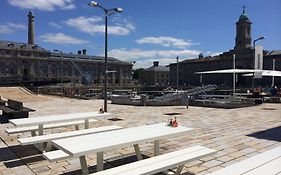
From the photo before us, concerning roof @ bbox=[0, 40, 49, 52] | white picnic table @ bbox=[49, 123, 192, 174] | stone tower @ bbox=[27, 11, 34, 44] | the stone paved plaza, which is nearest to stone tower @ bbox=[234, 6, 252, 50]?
roof @ bbox=[0, 40, 49, 52]

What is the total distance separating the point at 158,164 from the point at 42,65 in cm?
10830

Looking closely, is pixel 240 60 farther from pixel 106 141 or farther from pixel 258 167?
pixel 258 167

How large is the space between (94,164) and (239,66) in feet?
335

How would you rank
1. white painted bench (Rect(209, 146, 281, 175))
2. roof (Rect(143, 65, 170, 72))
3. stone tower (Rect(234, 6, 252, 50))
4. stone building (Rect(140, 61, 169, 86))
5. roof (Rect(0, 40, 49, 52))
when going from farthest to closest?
roof (Rect(143, 65, 170, 72)) → stone building (Rect(140, 61, 169, 86)) → roof (Rect(0, 40, 49, 52)) → stone tower (Rect(234, 6, 252, 50)) → white painted bench (Rect(209, 146, 281, 175))

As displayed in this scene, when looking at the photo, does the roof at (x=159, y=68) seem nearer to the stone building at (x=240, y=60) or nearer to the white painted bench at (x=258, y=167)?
the stone building at (x=240, y=60)

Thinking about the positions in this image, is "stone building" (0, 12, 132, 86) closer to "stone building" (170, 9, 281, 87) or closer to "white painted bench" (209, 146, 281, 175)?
"stone building" (170, 9, 281, 87)

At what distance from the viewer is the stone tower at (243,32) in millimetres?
98750

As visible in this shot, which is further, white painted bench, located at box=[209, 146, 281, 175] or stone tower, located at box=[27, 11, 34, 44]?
stone tower, located at box=[27, 11, 34, 44]

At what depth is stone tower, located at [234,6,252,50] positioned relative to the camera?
324 ft

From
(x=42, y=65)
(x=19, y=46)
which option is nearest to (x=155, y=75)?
(x=42, y=65)

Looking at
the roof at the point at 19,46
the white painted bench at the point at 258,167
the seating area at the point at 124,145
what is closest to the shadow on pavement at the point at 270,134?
the seating area at the point at 124,145

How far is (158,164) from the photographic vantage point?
5434 mm

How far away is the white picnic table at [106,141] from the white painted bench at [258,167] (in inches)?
86.9

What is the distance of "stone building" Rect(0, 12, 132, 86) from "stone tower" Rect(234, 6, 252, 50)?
47769 mm
